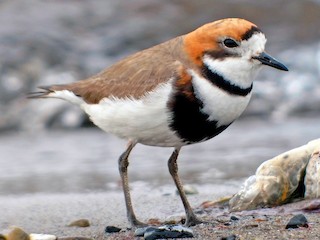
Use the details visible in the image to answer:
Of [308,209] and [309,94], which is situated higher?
[309,94]

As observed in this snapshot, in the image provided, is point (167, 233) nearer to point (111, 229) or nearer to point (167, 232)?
point (167, 232)

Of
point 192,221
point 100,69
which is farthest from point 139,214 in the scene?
point 100,69

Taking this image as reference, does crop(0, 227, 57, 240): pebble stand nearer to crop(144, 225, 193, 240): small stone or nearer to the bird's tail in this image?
crop(144, 225, 193, 240): small stone

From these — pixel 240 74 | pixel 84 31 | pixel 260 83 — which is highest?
pixel 84 31

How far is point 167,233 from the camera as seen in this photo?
14.0 ft

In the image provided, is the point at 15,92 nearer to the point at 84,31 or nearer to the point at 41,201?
the point at 84,31

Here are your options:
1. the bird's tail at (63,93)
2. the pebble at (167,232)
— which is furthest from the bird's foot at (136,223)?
the bird's tail at (63,93)

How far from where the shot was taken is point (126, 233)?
15.0 feet

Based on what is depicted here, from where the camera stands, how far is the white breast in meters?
4.43

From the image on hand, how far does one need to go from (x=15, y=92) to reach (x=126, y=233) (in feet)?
17.8

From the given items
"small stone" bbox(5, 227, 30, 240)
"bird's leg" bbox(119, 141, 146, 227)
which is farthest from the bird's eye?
"small stone" bbox(5, 227, 30, 240)

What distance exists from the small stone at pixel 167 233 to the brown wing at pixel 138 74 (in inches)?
32.3

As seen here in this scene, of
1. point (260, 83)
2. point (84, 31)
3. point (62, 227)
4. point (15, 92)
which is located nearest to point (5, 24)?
point (84, 31)

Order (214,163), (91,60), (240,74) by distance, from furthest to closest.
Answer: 1. (91,60)
2. (214,163)
3. (240,74)
